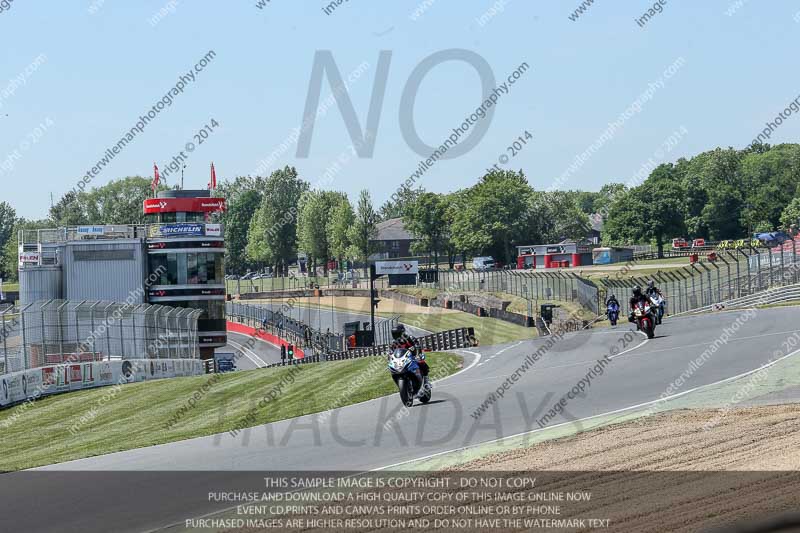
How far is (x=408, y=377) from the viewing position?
63.2 ft

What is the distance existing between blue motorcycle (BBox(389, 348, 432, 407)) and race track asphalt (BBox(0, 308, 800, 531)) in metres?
0.32

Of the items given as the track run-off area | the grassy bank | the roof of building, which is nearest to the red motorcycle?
the track run-off area

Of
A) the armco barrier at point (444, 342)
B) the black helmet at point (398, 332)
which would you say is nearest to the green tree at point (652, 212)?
the armco barrier at point (444, 342)

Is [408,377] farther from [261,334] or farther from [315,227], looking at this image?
[315,227]

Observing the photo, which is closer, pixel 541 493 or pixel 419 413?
pixel 541 493

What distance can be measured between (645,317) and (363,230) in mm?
118024

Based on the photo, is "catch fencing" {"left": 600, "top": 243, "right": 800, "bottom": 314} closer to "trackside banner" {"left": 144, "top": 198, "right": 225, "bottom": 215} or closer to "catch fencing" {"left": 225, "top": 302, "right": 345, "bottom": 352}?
"catch fencing" {"left": 225, "top": 302, "right": 345, "bottom": 352}

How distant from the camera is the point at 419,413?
18875 mm

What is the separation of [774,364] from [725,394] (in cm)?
470

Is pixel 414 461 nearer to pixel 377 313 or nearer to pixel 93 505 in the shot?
pixel 93 505

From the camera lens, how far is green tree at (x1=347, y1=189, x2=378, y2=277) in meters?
143

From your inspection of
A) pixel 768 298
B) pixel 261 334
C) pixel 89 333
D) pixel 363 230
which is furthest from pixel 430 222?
pixel 89 333

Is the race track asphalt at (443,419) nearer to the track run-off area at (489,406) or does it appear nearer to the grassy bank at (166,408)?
the track run-off area at (489,406)

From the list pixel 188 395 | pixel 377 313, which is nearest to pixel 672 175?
pixel 377 313
